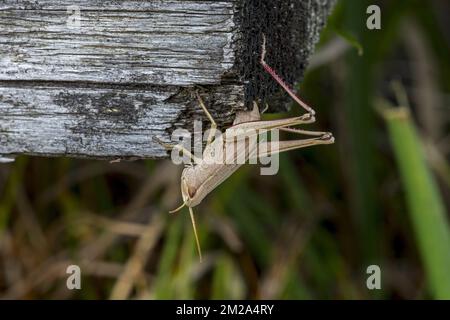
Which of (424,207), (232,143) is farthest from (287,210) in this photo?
(232,143)

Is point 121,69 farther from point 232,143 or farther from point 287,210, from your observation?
point 287,210

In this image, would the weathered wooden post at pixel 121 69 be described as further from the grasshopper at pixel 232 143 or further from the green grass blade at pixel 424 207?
the green grass blade at pixel 424 207

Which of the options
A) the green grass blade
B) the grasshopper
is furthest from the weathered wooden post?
the green grass blade

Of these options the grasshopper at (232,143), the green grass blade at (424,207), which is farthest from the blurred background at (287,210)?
the grasshopper at (232,143)

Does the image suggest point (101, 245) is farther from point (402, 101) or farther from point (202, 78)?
point (202, 78)

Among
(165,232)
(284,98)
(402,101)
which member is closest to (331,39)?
(402,101)

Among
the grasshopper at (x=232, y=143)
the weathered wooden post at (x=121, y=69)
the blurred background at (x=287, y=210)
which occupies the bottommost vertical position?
the blurred background at (x=287, y=210)
